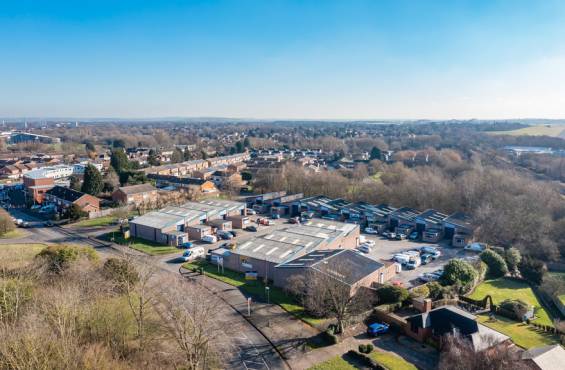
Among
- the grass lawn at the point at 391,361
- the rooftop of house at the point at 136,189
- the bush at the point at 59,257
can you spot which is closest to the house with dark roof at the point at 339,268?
the grass lawn at the point at 391,361

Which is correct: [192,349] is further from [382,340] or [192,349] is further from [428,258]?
[428,258]

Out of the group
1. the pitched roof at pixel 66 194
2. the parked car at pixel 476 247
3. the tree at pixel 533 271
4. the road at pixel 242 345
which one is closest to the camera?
the road at pixel 242 345

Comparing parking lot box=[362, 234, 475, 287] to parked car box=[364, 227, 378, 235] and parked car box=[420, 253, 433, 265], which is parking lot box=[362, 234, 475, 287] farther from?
parked car box=[364, 227, 378, 235]

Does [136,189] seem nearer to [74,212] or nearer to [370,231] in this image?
[74,212]

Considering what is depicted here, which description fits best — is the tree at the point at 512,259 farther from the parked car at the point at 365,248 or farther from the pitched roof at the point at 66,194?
the pitched roof at the point at 66,194

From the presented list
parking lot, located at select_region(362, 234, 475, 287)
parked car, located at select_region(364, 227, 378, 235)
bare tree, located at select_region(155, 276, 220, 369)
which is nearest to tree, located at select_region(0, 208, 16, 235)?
bare tree, located at select_region(155, 276, 220, 369)
